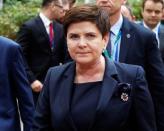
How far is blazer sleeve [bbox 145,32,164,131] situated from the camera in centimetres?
509

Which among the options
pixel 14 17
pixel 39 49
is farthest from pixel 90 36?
pixel 14 17

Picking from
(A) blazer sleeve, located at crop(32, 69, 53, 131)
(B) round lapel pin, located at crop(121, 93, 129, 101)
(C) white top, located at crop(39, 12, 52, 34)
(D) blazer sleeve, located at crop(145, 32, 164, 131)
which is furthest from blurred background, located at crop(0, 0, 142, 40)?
(B) round lapel pin, located at crop(121, 93, 129, 101)

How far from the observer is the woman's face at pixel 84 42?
4.01 meters

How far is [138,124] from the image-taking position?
13.5 feet

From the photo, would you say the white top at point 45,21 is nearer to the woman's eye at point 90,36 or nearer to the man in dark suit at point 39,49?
the man in dark suit at point 39,49

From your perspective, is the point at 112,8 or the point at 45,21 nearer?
the point at 112,8

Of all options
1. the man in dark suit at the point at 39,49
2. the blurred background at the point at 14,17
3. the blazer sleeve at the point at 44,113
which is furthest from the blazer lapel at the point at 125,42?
the blurred background at the point at 14,17

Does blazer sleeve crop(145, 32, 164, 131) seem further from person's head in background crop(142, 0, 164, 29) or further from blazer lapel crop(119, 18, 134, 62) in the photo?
person's head in background crop(142, 0, 164, 29)

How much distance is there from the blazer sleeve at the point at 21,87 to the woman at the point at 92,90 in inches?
34.6

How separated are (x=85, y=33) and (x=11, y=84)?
1274 millimetres

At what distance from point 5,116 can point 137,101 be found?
53.8 inches

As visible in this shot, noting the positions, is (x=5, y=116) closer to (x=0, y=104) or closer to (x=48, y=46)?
(x=0, y=104)

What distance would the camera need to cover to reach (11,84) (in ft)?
16.7

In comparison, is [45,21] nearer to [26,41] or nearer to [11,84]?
[26,41]
